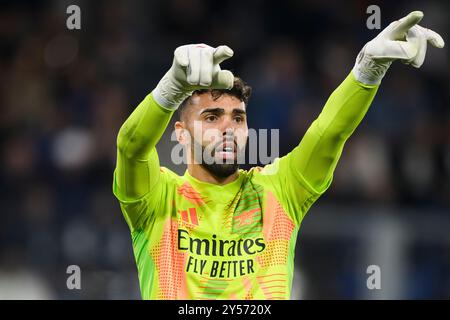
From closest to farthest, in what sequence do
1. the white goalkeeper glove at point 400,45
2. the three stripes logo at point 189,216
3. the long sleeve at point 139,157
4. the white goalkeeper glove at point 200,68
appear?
1. the white goalkeeper glove at point 200,68
2. the white goalkeeper glove at point 400,45
3. the long sleeve at point 139,157
4. the three stripes logo at point 189,216

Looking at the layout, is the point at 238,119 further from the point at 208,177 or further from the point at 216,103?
the point at 208,177

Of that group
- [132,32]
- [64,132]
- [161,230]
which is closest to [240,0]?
[132,32]

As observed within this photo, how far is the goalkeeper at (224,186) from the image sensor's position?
450cm

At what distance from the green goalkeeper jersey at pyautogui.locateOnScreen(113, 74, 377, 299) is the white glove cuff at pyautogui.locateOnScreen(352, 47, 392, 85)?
0.11 feet

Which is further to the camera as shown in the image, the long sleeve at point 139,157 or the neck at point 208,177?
the neck at point 208,177

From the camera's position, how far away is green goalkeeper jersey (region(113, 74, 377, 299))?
463cm

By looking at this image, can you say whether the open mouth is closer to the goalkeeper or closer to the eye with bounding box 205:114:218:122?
the goalkeeper

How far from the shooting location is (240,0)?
9.91 meters

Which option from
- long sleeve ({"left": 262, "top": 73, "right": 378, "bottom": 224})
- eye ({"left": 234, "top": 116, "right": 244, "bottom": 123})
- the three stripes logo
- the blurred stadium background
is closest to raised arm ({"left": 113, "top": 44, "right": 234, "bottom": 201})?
the three stripes logo

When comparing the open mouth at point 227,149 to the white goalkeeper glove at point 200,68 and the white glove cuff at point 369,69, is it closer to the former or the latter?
the white goalkeeper glove at point 200,68

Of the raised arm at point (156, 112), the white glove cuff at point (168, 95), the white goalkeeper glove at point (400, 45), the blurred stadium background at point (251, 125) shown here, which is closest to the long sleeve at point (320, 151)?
the white goalkeeper glove at point (400, 45)

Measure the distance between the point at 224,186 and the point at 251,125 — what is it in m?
3.61

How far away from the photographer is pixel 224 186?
4945 millimetres

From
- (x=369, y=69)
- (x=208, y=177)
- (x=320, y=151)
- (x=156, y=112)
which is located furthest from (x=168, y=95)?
(x=369, y=69)
